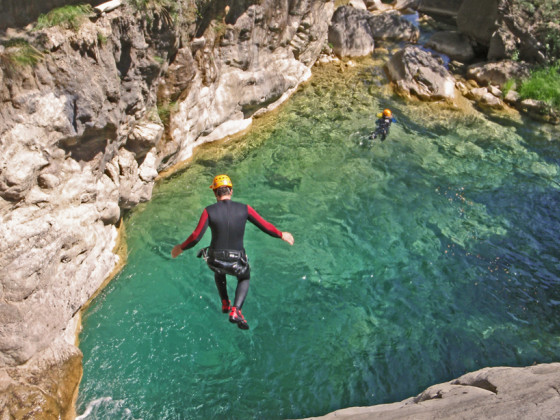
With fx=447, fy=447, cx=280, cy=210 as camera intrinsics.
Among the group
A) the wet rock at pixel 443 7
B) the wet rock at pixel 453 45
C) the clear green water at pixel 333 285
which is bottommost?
the clear green water at pixel 333 285

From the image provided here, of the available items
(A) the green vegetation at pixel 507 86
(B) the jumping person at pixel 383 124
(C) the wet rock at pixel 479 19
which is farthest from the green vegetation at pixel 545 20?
(B) the jumping person at pixel 383 124

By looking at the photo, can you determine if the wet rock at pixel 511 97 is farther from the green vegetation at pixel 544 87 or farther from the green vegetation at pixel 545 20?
the green vegetation at pixel 545 20

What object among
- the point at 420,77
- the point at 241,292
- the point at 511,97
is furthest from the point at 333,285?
the point at 511,97

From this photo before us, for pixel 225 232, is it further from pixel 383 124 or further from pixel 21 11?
pixel 383 124

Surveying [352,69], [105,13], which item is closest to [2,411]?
[105,13]

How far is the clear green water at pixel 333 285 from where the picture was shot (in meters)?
6.11

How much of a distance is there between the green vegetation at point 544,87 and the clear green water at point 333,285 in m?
4.02

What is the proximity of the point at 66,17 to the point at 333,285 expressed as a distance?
572 cm

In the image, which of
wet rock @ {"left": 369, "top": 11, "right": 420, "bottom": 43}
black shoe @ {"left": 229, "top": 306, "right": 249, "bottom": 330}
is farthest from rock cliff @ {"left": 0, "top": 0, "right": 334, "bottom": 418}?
wet rock @ {"left": 369, "top": 11, "right": 420, "bottom": 43}

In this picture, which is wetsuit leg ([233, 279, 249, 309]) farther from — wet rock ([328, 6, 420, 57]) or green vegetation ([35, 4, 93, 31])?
wet rock ([328, 6, 420, 57])

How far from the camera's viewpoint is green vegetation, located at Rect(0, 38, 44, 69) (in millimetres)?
5406

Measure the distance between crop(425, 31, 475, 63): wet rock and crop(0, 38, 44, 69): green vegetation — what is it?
1631cm

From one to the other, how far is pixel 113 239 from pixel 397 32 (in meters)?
15.9

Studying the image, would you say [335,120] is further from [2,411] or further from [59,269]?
[2,411]
